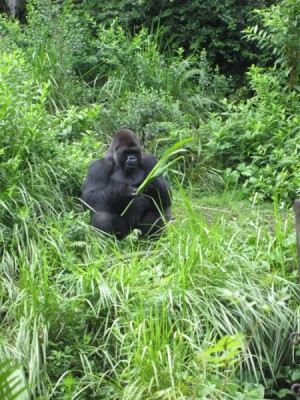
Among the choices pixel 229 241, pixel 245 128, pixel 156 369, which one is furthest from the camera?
pixel 245 128

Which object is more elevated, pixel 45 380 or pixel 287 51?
pixel 287 51

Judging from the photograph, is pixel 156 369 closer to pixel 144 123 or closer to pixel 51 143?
pixel 51 143

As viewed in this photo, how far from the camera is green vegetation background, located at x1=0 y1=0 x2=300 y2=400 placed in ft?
13.0

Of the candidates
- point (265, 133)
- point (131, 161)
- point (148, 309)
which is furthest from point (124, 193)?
point (265, 133)

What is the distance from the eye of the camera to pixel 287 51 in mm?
6875

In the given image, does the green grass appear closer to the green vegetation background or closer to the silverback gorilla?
the green vegetation background

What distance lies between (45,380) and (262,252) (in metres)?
1.53

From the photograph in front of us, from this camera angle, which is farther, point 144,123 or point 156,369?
point 144,123

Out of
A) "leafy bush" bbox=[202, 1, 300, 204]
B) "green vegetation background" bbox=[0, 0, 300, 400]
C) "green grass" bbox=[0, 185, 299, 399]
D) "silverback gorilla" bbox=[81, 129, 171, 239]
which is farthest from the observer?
"leafy bush" bbox=[202, 1, 300, 204]

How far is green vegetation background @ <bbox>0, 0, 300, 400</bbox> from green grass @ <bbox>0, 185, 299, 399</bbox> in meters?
0.01

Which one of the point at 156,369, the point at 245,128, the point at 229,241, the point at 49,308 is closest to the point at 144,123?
the point at 245,128

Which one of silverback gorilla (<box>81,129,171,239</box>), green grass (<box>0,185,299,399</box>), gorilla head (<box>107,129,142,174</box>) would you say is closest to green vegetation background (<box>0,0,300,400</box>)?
green grass (<box>0,185,299,399</box>)

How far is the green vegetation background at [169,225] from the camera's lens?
13.0 feet

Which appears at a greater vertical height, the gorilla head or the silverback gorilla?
the gorilla head
